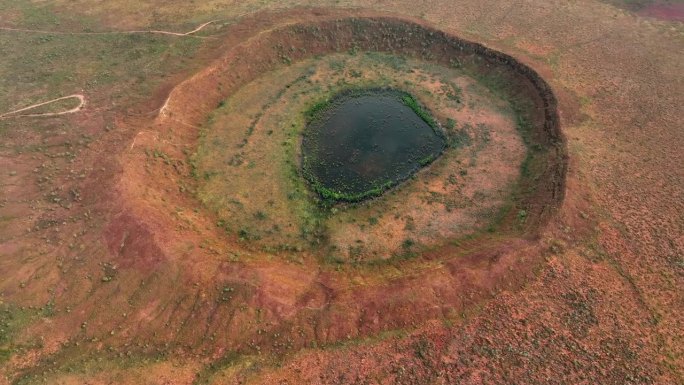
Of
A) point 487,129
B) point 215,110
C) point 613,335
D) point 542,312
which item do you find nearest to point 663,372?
point 613,335

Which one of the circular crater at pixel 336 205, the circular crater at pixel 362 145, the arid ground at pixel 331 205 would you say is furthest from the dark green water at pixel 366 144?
the arid ground at pixel 331 205

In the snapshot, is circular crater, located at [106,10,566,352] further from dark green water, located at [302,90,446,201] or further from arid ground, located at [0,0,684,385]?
dark green water, located at [302,90,446,201]

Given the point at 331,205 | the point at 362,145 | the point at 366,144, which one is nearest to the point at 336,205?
the point at 331,205

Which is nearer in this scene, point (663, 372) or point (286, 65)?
point (663, 372)

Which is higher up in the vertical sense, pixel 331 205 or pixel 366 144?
pixel 366 144

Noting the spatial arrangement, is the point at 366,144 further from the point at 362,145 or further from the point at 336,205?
the point at 336,205

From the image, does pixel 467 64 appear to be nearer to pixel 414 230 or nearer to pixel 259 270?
pixel 414 230

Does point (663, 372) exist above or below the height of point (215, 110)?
below

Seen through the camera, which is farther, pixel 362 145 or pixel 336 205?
pixel 362 145
